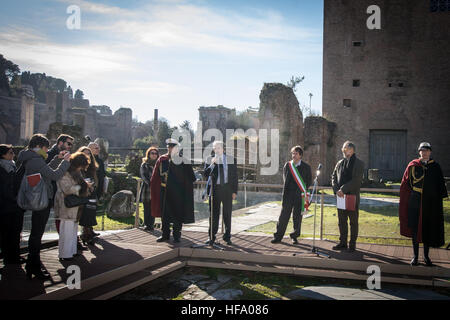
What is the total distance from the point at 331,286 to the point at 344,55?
76.6 ft

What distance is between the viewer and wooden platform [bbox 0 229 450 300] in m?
4.91

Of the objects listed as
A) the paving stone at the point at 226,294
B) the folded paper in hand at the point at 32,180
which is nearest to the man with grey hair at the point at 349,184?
the paving stone at the point at 226,294

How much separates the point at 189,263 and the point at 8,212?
108 inches

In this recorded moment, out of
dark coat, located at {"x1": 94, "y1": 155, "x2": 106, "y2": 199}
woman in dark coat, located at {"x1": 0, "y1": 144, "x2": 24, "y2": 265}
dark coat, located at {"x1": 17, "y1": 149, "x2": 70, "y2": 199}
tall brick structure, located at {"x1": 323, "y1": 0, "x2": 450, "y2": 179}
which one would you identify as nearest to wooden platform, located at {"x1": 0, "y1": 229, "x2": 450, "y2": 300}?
woman in dark coat, located at {"x1": 0, "y1": 144, "x2": 24, "y2": 265}

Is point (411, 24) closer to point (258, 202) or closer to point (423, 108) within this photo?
point (423, 108)

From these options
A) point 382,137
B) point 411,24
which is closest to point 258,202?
point 382,137

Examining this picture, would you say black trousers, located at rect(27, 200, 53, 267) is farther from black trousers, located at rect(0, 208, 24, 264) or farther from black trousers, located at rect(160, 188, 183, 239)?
black trousers, located at rect(160, 188, 183, 239)

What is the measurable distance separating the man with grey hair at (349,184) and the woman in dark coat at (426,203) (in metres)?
0.84

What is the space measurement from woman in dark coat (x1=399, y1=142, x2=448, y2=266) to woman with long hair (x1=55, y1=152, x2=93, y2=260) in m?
4.91

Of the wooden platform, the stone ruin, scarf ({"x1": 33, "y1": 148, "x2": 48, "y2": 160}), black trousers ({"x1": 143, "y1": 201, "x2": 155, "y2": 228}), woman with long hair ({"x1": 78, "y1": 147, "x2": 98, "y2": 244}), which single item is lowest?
the wooden platform

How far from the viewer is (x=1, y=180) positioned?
5.81m

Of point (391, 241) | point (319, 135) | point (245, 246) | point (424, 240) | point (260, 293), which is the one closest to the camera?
point (260, 293)

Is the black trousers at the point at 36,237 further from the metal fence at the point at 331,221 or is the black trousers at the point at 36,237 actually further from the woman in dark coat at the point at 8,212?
the metal fence at the point at 331,221

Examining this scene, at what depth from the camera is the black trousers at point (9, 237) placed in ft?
19.3
